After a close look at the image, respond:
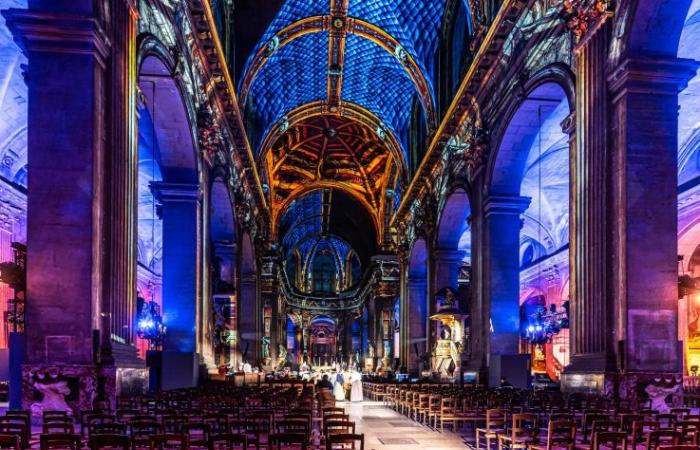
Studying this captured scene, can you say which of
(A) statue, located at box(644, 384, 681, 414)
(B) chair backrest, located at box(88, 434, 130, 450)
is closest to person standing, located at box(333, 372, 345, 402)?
(A) statue, located at box(644, 384, 681, 414)

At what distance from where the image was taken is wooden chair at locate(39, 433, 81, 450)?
6312 millimetres

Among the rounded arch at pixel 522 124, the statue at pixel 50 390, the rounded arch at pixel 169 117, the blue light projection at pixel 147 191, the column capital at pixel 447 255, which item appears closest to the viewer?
the statue at pixel 50 390

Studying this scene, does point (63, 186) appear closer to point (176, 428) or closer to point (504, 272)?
point (176, 428)

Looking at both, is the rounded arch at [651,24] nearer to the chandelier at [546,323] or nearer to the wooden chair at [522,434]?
the wooden chair at [522,434]

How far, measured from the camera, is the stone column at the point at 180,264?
20125mm

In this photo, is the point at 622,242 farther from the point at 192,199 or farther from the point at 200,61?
the point at 200,61

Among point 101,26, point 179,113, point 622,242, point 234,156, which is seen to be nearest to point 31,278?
point 101,26

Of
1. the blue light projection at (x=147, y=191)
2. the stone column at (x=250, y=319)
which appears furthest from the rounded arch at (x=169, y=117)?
the stone column at (x=250, y=319)

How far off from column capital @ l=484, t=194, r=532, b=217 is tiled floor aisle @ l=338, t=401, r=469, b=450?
7.32 meters

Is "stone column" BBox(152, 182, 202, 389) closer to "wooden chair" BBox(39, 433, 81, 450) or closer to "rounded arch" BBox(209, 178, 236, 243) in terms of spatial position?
"rounded arch" BBox(209, 178, 236, 243)

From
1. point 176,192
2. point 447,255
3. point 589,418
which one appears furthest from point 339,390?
point 589,418

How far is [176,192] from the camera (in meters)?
20.3

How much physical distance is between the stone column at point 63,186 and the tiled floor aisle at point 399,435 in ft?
18.2

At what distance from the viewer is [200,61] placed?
21.0 meters
